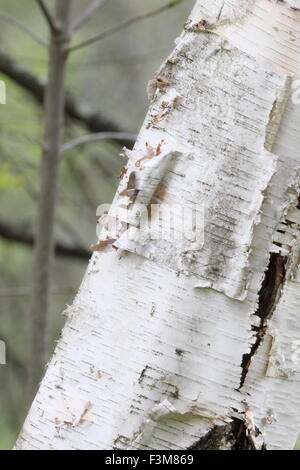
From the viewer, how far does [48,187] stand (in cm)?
251

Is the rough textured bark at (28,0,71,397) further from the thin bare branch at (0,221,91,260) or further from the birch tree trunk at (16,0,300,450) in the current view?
the birch tree trunk at (16,0,300,450)

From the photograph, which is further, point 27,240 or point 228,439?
point 27,240

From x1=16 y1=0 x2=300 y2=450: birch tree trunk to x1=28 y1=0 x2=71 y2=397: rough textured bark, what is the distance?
1.27 metres

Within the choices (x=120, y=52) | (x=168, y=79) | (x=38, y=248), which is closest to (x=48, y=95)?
(x=38, y=248)

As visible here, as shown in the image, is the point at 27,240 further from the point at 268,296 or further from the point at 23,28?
the point at 268,296

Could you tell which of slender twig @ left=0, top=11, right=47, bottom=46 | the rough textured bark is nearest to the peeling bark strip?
the rough textured bark

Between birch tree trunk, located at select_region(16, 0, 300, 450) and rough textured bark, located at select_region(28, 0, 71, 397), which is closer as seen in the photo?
birch tree trunk, located at select_region(16, 0, 300, 450)

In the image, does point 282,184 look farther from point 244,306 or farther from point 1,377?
point 1,377

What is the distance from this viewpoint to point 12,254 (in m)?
5.04

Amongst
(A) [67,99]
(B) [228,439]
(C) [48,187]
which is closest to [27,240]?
(A) [67,99]

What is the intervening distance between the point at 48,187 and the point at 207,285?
142cm

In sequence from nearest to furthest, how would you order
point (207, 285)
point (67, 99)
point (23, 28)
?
point (207, 285), point (23, 28), point (67, 99)

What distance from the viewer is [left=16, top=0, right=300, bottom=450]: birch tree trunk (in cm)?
119

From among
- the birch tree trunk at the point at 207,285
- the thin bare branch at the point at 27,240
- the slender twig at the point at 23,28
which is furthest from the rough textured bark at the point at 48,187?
the birch tree trunk at the point at 207,285
